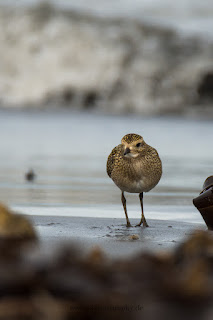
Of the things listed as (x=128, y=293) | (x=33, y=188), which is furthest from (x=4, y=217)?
(x=33, y=188)

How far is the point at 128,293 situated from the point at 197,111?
10508 centimetres

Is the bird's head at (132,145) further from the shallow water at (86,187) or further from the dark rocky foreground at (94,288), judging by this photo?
the dark rocky foreground at (94,288)

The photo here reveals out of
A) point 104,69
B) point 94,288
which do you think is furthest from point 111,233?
point 104,69

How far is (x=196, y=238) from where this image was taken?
2.88 metres

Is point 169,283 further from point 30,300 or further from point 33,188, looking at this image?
point 33,188

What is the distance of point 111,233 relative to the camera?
678 cm

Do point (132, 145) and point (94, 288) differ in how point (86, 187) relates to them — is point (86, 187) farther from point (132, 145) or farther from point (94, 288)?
point (94, 288)

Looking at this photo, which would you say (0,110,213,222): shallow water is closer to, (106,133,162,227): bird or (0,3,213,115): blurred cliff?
(106,133,162,227): bird

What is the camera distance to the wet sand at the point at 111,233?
5855mm

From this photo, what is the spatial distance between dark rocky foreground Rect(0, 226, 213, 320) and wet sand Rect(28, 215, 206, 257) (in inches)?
119

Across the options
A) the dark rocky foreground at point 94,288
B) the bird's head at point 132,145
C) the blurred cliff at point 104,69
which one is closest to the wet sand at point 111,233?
the bird's head at point 132,145

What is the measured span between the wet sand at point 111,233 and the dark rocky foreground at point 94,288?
3.02 metres

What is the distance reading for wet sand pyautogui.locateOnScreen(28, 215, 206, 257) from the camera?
586cm

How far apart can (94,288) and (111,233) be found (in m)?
4.76
